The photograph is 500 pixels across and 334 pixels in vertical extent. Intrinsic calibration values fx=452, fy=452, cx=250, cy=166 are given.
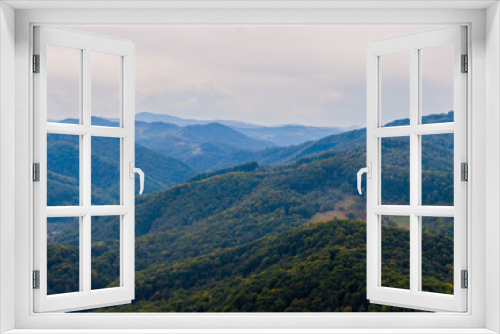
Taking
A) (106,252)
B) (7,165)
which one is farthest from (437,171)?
(7,165)

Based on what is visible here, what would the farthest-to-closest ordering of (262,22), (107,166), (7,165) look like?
(107,166)
(262,22)
(7,165)

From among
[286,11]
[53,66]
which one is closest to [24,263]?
[53,66]

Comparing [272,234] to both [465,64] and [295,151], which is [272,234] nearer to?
[295,151]

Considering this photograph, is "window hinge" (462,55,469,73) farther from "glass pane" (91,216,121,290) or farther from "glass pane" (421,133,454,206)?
"glass pane" (91,216,121,290)

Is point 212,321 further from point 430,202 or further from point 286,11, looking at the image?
point 430,202

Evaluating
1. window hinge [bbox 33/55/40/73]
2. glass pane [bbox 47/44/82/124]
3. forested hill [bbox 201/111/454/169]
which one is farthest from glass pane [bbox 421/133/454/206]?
window hinge [bbox 33/55/40/73]

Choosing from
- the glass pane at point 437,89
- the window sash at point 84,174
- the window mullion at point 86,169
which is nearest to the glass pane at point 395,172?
the glass pane at point 437,89

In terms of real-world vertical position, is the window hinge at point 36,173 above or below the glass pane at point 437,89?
below

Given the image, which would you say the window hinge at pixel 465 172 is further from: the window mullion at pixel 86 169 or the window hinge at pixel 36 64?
the window hinge at pixel 36 64
